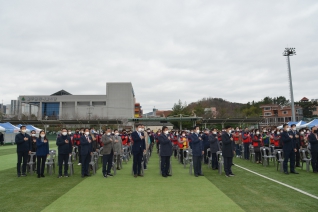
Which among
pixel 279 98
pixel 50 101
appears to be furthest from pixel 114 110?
pixel 279 98

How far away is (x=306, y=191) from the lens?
775cm

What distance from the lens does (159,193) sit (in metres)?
7.72

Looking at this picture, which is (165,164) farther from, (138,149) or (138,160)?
Answer: (138,149)

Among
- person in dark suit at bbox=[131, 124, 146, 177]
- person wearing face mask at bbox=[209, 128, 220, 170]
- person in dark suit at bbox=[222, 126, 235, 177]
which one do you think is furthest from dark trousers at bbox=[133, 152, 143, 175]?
person wearing face mask at bbox=[209, 128, 220, 170]

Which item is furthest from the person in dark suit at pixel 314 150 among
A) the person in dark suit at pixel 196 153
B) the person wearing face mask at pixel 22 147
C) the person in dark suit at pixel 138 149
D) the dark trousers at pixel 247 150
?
the person wearing face mask at pixel 22 147

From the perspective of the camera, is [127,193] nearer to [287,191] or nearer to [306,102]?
[287,191]

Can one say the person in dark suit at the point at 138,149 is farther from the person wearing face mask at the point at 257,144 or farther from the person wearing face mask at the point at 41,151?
the person wearing face mask at the point at 257,144

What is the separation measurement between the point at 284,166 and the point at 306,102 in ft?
176

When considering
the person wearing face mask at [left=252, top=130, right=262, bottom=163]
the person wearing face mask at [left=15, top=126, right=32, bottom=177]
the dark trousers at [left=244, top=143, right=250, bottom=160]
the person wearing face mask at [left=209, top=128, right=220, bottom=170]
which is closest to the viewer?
the person wearing face mask at [left=15, top=126, right=32, bottom=177]

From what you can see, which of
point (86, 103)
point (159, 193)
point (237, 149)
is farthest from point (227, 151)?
point (86, 103)

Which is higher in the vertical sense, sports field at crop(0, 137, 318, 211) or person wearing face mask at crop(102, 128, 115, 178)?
person wearing face mask at crop(102, 128, 115, 178)

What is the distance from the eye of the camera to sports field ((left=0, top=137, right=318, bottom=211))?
6355mm

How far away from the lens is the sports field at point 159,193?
6355 millimetres

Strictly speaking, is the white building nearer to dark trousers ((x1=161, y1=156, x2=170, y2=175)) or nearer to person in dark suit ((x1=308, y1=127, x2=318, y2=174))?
dark trousers ((x1=161, y1=156, x2=170, y2=175))
